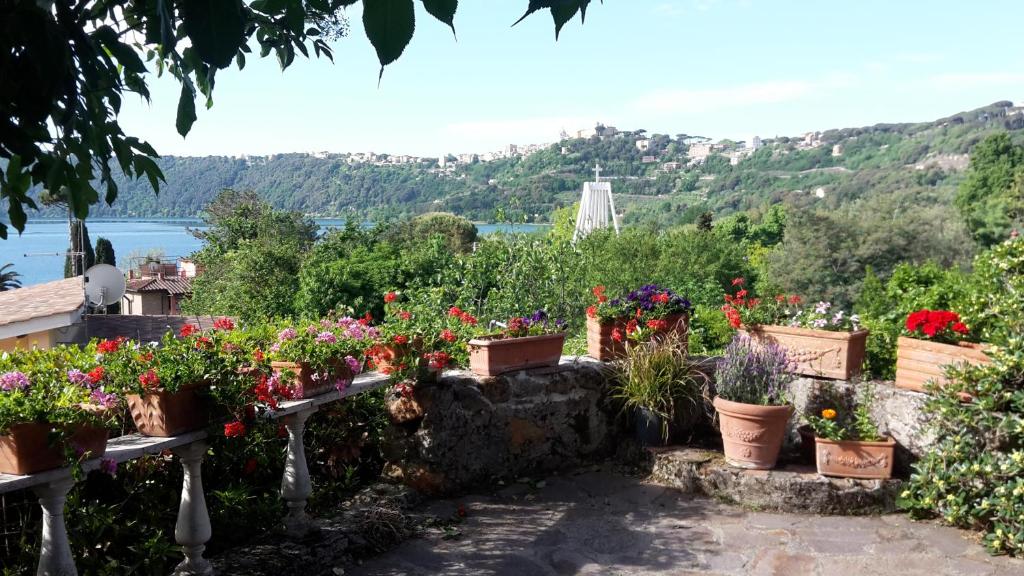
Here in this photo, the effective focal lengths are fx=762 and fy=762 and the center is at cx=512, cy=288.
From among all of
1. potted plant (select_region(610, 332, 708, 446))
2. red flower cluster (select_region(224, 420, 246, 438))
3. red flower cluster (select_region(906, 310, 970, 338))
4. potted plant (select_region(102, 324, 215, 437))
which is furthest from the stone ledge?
potted plant (select_region(102, 324, 215, 437))

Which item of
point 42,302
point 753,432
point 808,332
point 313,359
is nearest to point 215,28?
point 313,359

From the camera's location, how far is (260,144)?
4238 centimetres

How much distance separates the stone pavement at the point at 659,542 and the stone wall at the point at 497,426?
19 centimetres

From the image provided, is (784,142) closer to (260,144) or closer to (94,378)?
(260,144)

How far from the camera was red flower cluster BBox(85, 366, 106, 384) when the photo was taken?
2557mm

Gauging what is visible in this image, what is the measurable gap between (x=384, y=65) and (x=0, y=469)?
213 cm

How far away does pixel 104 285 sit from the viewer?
10.0 meters

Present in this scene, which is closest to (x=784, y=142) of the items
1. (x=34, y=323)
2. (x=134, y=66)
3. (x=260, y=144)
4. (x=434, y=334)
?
(x=260, y=144)

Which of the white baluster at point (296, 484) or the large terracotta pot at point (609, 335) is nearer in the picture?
the white baluster at point (296, 484)

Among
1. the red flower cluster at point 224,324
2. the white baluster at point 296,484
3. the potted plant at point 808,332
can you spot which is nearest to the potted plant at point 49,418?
the white baluster at point 296,484

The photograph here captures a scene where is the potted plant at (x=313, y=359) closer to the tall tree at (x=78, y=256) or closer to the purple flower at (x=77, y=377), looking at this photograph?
the purple flower at (x=77, y=377)

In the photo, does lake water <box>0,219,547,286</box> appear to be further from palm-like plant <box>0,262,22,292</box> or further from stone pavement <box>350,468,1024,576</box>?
stone pavement <box>350,468,1024,576</box>

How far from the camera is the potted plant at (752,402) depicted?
3838mm

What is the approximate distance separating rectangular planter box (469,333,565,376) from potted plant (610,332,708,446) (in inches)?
17.6
